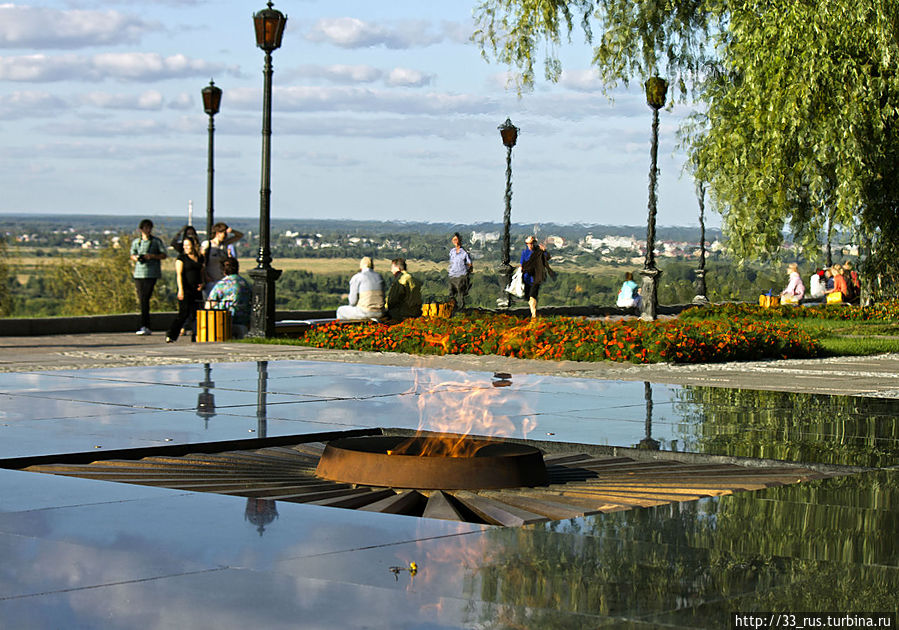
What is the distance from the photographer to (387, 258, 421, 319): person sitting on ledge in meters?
19.8

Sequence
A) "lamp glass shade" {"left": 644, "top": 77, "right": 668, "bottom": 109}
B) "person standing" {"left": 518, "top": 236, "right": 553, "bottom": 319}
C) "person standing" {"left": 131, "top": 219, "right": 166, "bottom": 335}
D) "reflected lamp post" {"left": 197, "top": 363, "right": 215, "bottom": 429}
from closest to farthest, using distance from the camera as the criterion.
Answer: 1. "reflected lamp post" {"left": 197, "top": 363, "right": 215, "bottom": 429}
2. "person standing" {"left": 131, "top": 219, "right": 166, "bottom": 335}
3. "lamp glass shade" {"left": 644, "top": 77, "right": 668, "bottom": 109}
4. "person standing" {"left": 518, "top": 236, "right": 553, "bottom": 319}

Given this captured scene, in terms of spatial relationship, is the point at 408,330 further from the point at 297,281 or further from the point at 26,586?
the point at 297,281

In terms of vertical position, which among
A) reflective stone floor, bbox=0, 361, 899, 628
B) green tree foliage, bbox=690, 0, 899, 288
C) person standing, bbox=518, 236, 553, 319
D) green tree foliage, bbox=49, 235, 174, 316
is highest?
green tree foliage, bbox=690, 0, 899, 288

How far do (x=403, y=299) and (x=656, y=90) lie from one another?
8.57 m

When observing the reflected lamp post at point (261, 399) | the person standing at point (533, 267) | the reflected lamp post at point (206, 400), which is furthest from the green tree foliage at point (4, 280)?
the reflected lamp post at point (206, 400)

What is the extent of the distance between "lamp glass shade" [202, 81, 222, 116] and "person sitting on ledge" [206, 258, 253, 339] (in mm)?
7776

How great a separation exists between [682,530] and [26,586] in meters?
2.50

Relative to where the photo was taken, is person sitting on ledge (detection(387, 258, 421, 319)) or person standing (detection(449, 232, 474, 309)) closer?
person sitting on ledge (detection(387, 258, 421, 319))

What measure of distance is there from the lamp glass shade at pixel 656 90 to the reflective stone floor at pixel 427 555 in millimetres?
17986

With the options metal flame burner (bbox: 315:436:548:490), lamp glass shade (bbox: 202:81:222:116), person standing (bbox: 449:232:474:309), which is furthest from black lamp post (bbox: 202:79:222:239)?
metal flame burner (bbox: 315:436:548:490)

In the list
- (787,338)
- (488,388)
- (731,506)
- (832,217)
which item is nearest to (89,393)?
(488,388)

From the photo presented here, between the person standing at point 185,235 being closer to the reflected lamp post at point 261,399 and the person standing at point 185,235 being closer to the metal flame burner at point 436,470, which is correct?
the reflected lamp post at point 261,399

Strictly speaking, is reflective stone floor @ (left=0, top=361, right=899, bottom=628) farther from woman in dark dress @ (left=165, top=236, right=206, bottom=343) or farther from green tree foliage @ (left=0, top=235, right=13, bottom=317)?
green tree foliage @ (left=0, top=235, right=13, bottom=317)

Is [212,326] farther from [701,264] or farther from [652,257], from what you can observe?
[701,264]
